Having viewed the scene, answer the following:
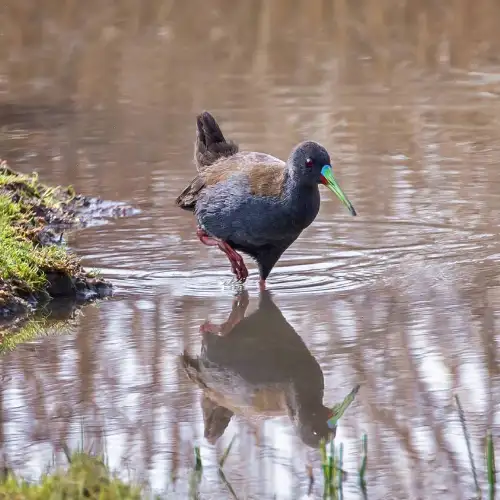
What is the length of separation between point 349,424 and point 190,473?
0.83 metres

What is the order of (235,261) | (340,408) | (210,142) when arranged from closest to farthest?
(340,408) → (235,261) → (210,142)

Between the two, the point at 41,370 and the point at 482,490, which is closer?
the point at 482,490

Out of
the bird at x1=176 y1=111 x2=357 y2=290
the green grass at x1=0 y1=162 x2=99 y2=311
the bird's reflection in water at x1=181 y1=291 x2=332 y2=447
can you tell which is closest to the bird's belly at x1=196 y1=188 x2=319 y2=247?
the bird at x1=176 y1=111 x2=357 y2=290

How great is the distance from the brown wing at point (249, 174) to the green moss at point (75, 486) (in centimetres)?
345

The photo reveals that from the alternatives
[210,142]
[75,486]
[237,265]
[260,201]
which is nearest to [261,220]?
[260,201]

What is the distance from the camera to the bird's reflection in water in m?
5.29

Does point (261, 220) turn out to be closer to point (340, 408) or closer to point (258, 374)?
point (258, 374)

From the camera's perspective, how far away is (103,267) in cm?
813

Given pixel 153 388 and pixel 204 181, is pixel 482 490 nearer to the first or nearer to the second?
pixel 153 388

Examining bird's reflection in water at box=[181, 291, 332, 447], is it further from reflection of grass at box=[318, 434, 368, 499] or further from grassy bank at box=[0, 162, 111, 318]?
grassy bank at box=[0, 162, 111, 318]

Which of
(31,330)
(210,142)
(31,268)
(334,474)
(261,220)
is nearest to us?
(334,474)

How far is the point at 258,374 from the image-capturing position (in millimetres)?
5977

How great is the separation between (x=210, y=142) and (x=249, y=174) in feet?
3.15

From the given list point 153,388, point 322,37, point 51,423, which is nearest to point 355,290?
point 153,388
